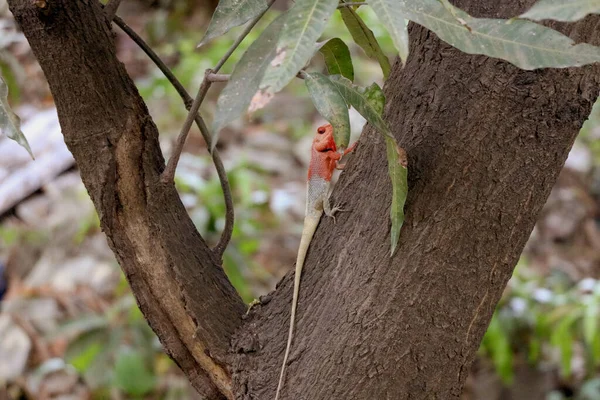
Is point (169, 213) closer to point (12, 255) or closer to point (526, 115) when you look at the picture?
point (526, 115)

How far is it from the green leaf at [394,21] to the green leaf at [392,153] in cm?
24

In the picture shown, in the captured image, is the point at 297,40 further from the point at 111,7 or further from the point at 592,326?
the point at 592,326

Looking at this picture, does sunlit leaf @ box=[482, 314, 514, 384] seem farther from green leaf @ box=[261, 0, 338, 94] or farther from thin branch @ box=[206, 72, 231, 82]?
green leaf @ box=[261, 0, 338, 94]

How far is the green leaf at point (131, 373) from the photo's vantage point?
306 centimetres

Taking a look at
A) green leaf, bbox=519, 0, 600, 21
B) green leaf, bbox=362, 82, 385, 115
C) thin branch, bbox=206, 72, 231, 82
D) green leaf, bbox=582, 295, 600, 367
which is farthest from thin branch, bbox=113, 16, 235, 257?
green leaf, bbox=582, 295, 600, 367

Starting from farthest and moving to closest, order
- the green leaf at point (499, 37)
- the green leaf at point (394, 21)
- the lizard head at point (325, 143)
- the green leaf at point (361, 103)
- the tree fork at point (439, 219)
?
the lizard head at point (325, 143), the tree fork at point (439, 219), the green leaf at point (361, 103), the green leaf at point (499, 37), the green leaf at point (394, 21)

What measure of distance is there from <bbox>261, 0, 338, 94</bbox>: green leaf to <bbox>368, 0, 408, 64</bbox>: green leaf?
0.19 ft

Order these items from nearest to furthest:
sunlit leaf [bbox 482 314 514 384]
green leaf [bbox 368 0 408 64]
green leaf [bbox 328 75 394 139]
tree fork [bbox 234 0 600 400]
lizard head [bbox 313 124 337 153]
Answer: green leaf [bbox 368 0 408 64], green leaf [bbox 328 75 394 139], tree fork [bbox 234 0 600 400], lizard head [bbox 313 124 337 153], sunlit leaf [bbox 482 314 514 384]

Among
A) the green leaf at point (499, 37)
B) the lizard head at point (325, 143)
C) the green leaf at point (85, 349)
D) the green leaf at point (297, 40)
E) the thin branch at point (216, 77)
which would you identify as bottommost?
the green leaf at point (499, 37)

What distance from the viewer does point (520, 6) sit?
3.51 ft

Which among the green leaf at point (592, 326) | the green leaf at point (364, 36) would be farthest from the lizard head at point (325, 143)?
the green leaf at point (592, 326)

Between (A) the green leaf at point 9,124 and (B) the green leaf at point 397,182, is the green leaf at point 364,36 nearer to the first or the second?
(B) the green leaf at point 397,182

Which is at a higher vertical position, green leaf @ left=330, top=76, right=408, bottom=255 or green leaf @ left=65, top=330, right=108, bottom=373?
green leaf @ left=65, top=330, right=108, bottom=373

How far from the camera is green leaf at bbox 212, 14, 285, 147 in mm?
790
